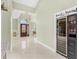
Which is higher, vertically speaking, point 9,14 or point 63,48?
point 9,14

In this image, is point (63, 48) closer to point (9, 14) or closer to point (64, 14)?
point (64, 14)

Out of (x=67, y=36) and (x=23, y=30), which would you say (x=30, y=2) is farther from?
(x=23, y=30)

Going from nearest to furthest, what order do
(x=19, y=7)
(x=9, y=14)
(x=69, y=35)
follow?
1. (x=69, y=35)
2. (x=9, y=14)
3. (x=19, y=7)

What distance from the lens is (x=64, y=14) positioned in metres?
5.43

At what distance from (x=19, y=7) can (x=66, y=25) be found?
5789mm

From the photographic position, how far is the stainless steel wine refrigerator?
4.40 meters

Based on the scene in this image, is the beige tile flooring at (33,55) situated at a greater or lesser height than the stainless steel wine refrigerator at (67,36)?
lesser

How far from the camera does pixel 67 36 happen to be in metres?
5.13

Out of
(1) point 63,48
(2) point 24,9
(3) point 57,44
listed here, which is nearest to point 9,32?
(3) point 57,44

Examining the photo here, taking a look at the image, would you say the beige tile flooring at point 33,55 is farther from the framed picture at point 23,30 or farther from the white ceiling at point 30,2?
the framed picture at point 23,30

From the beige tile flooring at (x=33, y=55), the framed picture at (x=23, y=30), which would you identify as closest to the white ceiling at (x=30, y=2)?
the beige tile flooring at (x=33, y=55)

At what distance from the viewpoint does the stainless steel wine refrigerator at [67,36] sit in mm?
4401

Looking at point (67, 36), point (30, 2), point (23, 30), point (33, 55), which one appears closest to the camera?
point (67, 36)

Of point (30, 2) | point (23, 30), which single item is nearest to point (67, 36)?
point (30, 2)
